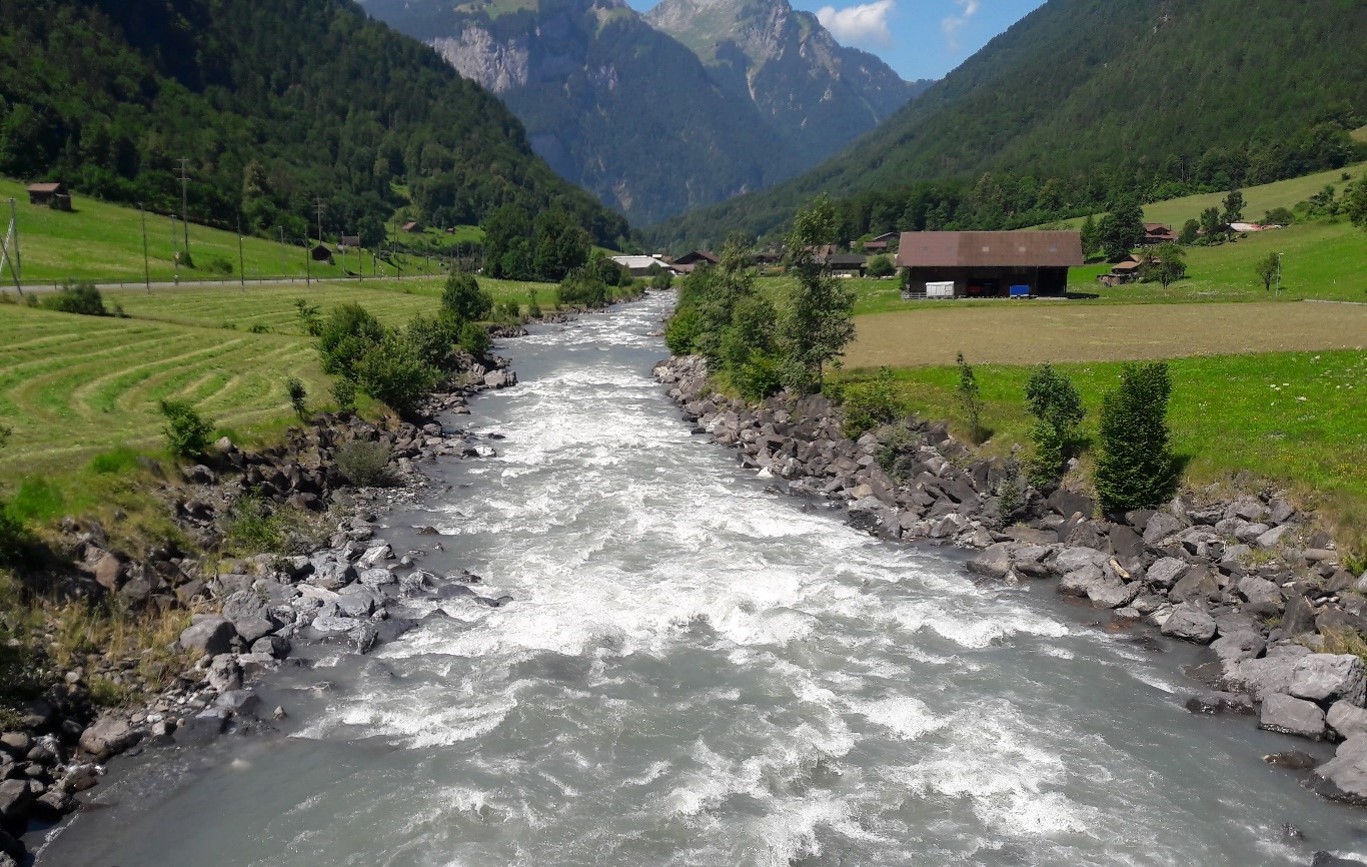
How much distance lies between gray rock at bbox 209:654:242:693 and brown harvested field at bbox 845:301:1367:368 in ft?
123

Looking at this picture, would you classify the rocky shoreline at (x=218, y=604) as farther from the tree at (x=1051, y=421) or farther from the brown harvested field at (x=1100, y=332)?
the brown harvested field at (x=1100, y=332)

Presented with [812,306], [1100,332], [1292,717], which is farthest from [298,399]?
[1100,332]

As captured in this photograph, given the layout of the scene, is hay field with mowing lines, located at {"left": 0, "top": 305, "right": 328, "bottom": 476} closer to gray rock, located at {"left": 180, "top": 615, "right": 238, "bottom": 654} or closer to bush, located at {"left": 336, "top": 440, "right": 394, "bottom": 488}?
bush, located at {"left": 336, "top": 440, "right": 394, "bottom": 488}

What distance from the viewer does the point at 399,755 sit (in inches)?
635

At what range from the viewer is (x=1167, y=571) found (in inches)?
886

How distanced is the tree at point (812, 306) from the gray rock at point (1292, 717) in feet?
91.1

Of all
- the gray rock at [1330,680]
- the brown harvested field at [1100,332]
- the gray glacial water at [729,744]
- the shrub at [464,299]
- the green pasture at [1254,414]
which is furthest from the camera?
the shrub at [464,299]

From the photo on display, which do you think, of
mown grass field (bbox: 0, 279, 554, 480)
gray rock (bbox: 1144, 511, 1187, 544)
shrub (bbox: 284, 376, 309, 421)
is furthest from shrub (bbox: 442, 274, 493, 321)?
gray rock (bbox: 1144, 511, 1187, 544)

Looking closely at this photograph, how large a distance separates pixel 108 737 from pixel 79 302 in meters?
55.5

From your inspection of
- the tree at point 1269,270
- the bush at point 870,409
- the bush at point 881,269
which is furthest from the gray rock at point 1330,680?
the bush at point 881,269

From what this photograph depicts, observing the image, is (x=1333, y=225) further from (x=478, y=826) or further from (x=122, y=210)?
(x=122, y=210)

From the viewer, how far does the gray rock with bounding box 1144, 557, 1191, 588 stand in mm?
22391

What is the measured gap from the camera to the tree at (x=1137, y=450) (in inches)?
995

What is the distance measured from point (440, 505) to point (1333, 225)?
413 ft
